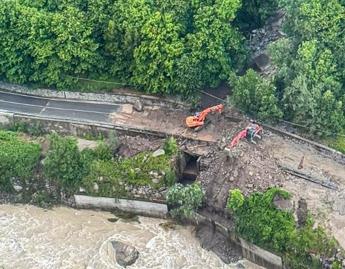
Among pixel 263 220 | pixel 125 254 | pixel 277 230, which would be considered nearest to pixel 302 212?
pixel 277 230

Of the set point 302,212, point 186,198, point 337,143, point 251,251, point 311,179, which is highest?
point 337,143

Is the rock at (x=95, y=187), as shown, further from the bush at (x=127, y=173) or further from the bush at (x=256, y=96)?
the bush at (x=256, y=96)

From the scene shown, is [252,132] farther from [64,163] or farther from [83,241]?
[83,241]

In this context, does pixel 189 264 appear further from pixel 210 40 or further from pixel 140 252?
pixel 210 40

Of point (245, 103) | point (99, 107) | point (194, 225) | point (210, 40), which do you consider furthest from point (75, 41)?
point (194, 225)

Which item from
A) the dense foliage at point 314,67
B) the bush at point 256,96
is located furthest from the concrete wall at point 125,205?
the dense foliage at point 314,67
